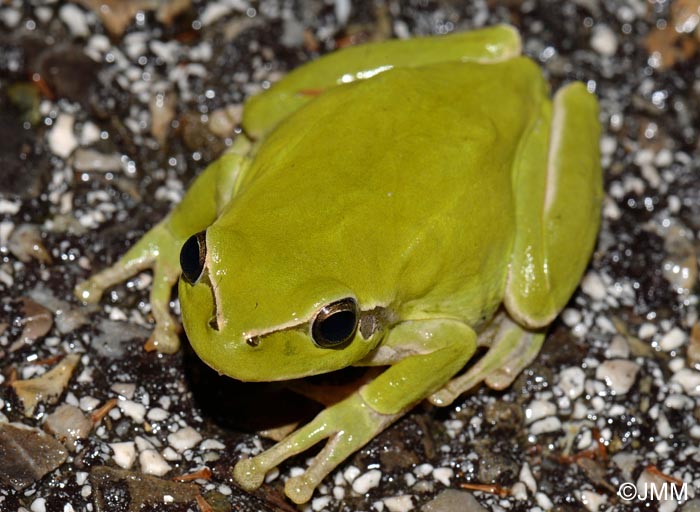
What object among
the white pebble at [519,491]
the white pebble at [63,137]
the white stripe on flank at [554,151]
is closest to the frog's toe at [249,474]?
the white pebble at [519,491]

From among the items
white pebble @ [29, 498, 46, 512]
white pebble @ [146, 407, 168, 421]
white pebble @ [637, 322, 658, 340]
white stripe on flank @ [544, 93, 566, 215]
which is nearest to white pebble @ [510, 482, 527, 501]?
white pebble @ [637, 322, 658, 340]

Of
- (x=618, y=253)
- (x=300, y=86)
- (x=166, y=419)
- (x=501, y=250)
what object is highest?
(x=300, y=86)

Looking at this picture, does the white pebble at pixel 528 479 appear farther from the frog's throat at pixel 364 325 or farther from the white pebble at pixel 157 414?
the white pebble at pixel 157 414

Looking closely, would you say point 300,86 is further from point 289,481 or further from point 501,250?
point 289,481

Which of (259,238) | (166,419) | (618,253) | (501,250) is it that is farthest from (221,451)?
(618,253)

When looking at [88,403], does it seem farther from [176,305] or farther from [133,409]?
[176,305]

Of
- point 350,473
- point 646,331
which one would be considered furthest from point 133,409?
point 646,331

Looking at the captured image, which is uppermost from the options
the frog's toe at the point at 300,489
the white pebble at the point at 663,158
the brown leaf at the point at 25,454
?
the brown leaf at the point at 25,454
